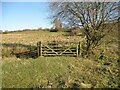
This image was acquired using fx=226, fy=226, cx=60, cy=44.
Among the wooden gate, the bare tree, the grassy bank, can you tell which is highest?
the bare tree

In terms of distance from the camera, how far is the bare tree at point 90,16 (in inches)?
790

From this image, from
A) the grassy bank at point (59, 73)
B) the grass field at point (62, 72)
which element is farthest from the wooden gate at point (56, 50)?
the grassy bank at point (59, 73)

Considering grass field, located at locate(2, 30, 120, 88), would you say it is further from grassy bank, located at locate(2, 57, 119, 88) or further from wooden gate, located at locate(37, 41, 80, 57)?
wooden gate, located at locate(37, 41, 80, 57)

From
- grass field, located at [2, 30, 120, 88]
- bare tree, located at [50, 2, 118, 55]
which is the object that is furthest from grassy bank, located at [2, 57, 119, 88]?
bare tree, located at [50, 2, 118, 55]

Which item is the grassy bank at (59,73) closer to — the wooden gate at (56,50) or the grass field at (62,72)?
the grass field at (62,72)

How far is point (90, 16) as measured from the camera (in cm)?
2030

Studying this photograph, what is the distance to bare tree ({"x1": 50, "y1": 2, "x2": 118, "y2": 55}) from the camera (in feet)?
65.8

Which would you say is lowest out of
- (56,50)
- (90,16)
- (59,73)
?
(59,73)

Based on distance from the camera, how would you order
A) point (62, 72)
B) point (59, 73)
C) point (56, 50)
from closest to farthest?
point (59, 73)
point (62, 72)
point (56, 50)

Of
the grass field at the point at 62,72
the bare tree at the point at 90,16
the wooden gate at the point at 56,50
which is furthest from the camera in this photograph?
the bare tree at the point at 90,16

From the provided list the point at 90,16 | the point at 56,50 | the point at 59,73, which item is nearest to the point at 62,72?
the point at 59,73

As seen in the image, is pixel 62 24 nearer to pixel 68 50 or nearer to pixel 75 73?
A: pixel 68 50

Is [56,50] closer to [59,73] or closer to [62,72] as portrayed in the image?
[62,72]

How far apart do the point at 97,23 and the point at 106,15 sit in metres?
1.06
